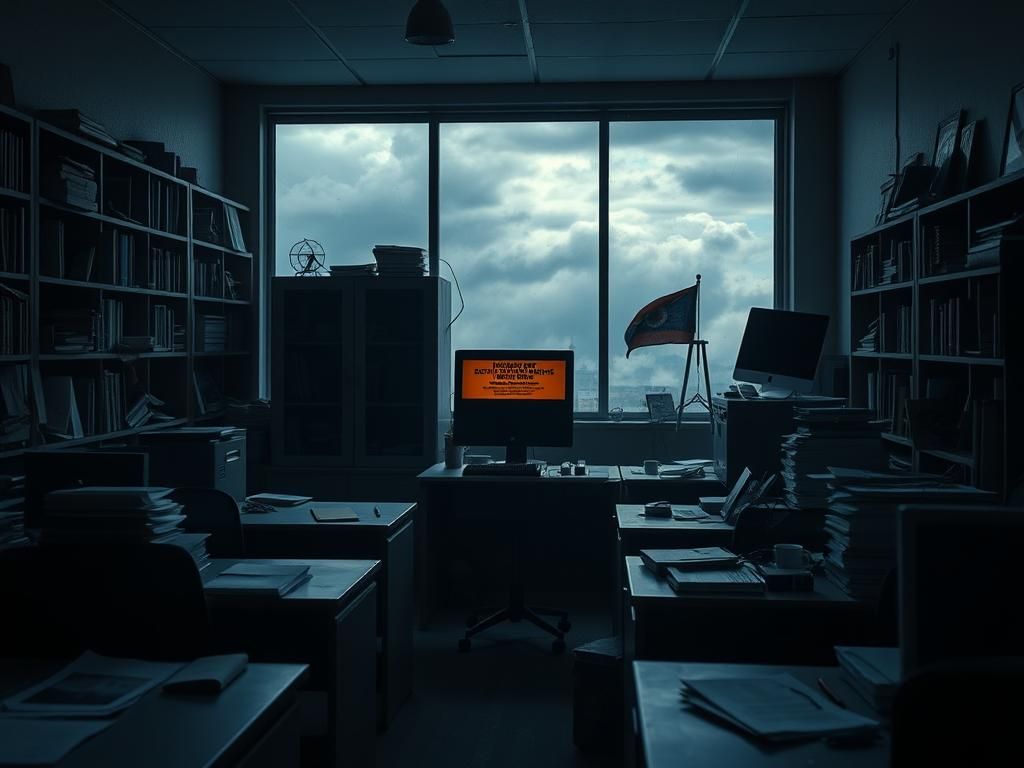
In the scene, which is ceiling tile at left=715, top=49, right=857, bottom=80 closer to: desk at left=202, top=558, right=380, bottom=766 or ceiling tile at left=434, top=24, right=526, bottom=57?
ceiling tile at left=434, top=24, right=526, bottom=57

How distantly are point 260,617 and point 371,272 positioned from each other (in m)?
3.10

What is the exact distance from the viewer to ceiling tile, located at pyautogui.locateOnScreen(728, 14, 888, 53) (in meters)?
5.02

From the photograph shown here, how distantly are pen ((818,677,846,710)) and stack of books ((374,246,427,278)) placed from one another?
4.22 metres

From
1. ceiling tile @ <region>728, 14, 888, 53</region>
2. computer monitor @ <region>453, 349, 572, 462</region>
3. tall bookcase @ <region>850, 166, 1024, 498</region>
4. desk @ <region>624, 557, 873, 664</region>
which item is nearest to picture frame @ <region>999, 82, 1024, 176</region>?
tall bookcase @ <region>850, 166, 1024, 498</region>

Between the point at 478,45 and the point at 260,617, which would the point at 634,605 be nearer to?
the point at 260,617

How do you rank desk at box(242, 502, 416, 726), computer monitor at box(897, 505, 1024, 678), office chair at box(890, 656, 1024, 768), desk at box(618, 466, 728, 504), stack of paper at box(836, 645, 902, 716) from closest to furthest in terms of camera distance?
office chair at box(890, 656, 1024, 768) → computer monitor at box(897, 505, 1024, 678) → stack of paper at box(836, 645, 902, 716) → desk at box(242, 502, 416, 726) → desk at box(618, 466, 728, 504)

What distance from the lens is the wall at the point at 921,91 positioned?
148 inches

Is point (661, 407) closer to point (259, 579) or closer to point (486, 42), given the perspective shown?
point (486, 42)

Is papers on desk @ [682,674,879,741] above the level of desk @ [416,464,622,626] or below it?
above

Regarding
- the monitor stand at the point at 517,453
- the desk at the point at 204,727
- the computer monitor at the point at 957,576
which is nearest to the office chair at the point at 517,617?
the monitor stand at the point at 517,453

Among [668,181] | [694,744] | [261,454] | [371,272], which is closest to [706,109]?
[668,181]

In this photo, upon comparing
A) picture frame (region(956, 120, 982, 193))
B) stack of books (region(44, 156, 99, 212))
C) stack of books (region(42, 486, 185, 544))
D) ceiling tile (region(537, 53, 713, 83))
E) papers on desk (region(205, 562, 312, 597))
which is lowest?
papers on desk (region(205, 562, 312, 597))

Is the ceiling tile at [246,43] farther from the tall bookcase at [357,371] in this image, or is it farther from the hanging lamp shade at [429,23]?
the hanging lamp shade at [429,23]

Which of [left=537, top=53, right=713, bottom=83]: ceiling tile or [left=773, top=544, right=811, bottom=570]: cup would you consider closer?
[left=773, top=544, right=811, bottom=570]: cup
